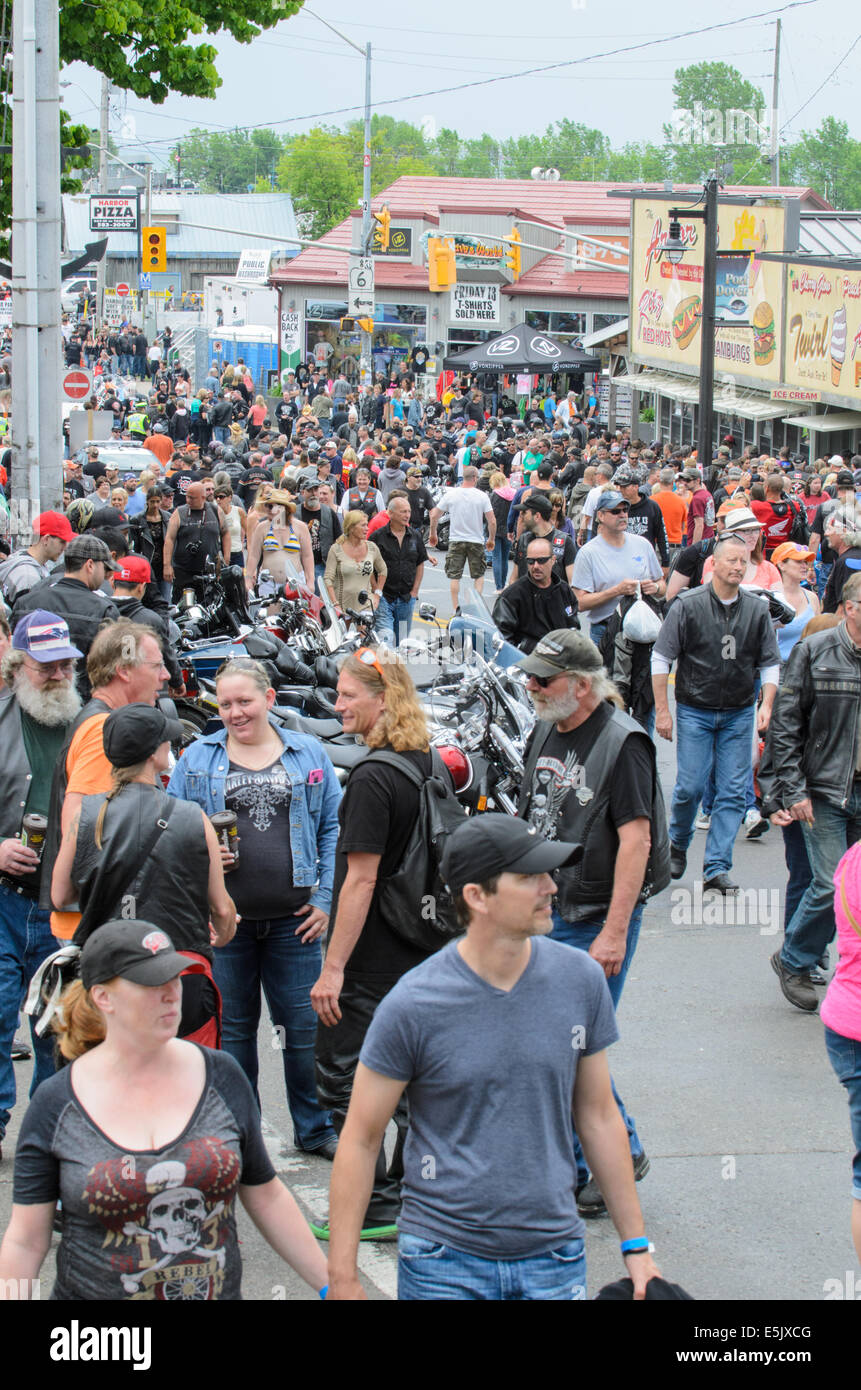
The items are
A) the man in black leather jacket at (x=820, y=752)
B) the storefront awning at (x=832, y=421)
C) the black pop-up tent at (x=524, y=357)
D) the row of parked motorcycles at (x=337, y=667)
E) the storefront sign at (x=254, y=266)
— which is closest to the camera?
the man in black leather jacket at (x=820, y=752)

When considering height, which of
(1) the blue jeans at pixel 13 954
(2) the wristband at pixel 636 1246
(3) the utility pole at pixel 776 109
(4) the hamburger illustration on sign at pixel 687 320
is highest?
(3) the utility pole at pixel 776 109

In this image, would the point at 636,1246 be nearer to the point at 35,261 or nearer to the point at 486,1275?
the point at 486,1275

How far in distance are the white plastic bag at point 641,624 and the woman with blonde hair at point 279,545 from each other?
4178 millimetres

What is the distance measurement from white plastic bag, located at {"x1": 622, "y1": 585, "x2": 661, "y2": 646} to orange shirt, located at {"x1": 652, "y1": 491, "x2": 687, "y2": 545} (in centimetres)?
762

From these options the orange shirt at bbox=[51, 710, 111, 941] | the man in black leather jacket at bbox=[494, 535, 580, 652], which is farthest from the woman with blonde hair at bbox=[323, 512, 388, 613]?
the orange shirt at bbox=[51, 710, 111, 941]

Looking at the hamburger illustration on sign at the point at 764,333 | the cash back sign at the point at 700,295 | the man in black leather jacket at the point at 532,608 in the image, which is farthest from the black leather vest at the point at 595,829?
the hamburger illustration on sign at the point at 764,333

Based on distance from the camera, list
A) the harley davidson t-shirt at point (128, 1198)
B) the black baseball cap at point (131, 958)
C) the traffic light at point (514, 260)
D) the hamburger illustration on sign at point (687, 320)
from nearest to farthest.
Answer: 1. the harley davidson t-shirt at point (128, 1198)
2. the black baseball cap at point (131, 958)
3. the hamburger illustration on sign at point (687, 320)
4. the traffic light at point (514, 260)

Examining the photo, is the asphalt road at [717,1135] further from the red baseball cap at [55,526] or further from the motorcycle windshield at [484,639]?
the red baseball cap at [55,526]

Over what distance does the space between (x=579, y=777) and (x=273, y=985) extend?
128 centimetres

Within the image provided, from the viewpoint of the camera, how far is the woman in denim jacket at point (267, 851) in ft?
17.7

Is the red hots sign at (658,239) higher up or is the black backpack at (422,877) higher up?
the red hots sign at (658,239)

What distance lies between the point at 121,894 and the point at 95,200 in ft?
104

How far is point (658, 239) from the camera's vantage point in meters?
36.7

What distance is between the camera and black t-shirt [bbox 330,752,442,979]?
5016 mm
